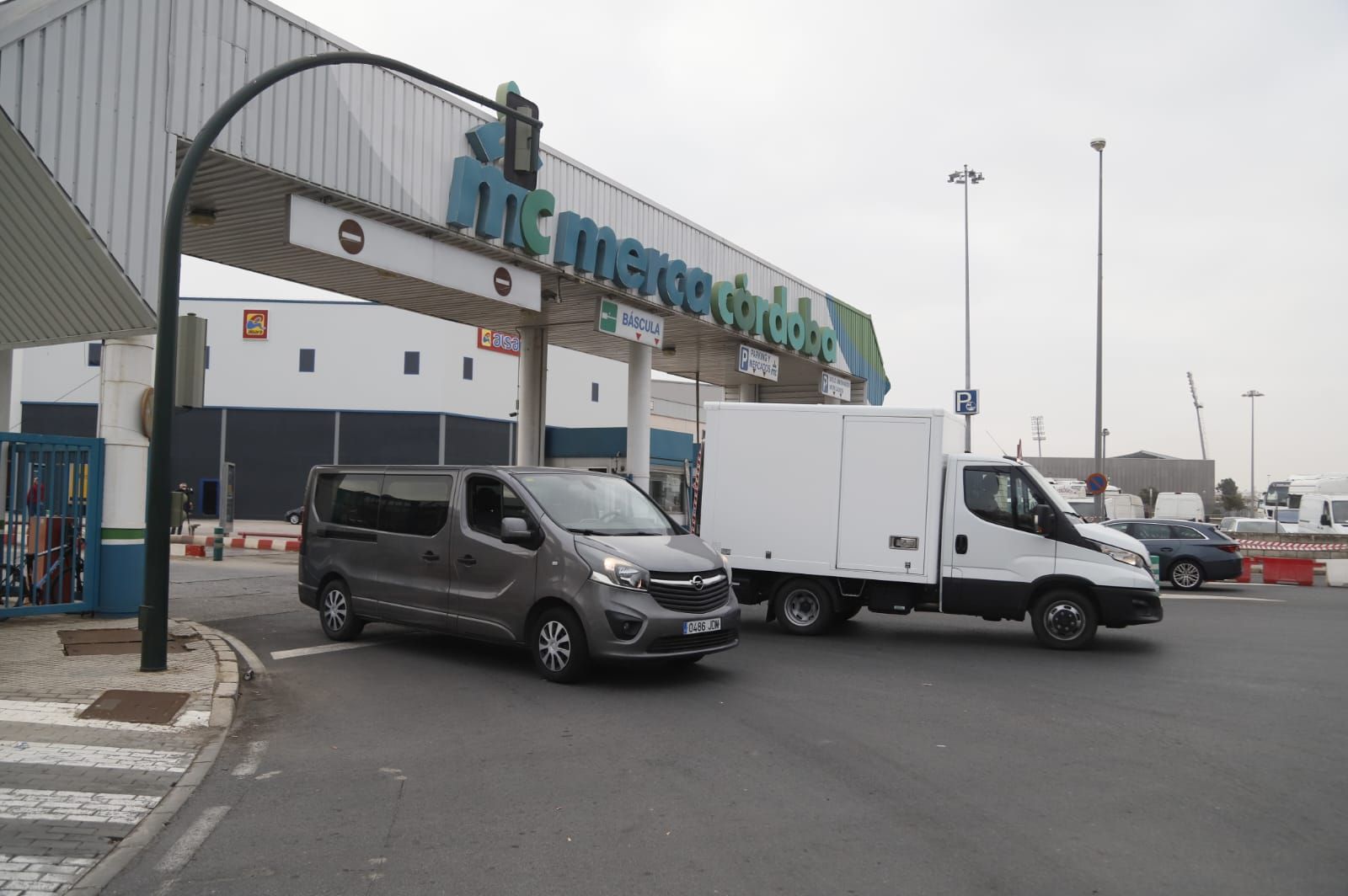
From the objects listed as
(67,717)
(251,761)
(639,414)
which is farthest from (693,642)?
(639,414)

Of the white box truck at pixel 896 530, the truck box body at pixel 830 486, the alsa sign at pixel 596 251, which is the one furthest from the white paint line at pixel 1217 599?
the alsa sign at pixel 596 251

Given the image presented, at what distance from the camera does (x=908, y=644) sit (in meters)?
11.8

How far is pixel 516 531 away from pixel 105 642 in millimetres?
4368

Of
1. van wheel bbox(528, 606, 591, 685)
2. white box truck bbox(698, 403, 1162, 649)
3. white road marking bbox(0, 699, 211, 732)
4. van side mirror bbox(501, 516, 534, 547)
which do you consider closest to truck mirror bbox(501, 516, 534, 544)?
van side mirror bbox(501, 516, 534, 547)

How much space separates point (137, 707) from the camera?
743cm

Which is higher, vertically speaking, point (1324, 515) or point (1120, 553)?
point (1324, 515)

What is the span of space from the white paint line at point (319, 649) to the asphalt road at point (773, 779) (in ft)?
0.49

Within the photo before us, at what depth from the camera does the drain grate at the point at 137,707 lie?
7.12 meters

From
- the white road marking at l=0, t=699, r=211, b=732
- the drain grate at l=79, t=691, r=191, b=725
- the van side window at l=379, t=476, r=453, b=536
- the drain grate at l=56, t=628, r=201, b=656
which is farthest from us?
the van side window at l=379, t=476, r=453, b=536

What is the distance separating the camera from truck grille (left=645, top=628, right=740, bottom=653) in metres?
8.51

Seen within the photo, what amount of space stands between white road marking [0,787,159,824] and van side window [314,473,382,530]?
531 cm

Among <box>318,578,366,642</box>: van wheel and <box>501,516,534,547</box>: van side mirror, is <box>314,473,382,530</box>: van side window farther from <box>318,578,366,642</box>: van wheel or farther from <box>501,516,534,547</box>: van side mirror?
<box>501,516,534,547</box>: van side mirror

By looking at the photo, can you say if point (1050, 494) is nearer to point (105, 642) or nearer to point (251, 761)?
point (251, 761)

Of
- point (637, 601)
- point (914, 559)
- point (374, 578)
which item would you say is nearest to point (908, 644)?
point (914, 559)
